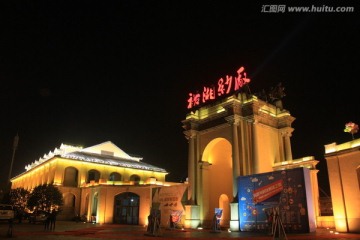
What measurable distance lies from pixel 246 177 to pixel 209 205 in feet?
22.3

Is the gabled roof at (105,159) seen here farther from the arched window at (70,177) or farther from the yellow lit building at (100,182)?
the arched window at (70,177)

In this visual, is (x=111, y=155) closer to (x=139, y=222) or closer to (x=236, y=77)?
(x=139, y=222)

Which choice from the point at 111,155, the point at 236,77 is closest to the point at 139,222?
the point at 236,77

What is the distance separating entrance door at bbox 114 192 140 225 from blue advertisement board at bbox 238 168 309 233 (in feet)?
55.5

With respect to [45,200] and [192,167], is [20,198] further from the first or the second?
[192,167]

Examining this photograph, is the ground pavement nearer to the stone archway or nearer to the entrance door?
the stone archway

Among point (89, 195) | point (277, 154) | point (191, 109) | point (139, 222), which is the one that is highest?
point (191, 109)

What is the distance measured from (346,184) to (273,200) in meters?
4.67

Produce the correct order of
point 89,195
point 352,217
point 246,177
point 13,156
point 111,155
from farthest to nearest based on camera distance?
1. point 13,156
2. point 111,155
3. point 89,195
4. point 246,177
5. point 352,217

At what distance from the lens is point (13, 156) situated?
7225 centimetres

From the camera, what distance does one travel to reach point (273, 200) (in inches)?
844

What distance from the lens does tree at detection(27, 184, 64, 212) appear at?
39906mm

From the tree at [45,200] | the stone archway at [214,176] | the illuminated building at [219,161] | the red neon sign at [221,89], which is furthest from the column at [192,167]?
the tree at [45,200]

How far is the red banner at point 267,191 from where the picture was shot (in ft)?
69.7
